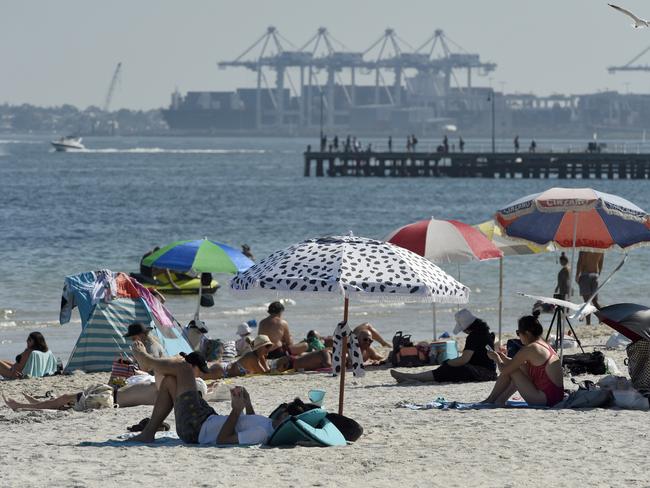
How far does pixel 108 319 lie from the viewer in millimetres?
12648

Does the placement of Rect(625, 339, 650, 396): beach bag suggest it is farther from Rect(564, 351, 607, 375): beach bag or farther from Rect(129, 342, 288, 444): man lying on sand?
Rect(129, 342, 288, 444): man lying on sand

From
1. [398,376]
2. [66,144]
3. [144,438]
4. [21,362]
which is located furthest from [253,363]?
[66,144]

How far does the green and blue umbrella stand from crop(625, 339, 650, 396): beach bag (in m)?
4.56

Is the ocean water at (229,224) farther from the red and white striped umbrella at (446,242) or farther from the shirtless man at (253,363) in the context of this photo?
the red and white striped umbrella at (446,242)

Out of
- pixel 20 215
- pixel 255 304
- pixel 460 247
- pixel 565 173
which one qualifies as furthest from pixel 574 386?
pixel 565 173

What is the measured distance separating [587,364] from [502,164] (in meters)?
65.3

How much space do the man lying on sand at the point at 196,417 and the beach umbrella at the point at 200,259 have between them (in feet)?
15.1

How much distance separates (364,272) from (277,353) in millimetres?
4694

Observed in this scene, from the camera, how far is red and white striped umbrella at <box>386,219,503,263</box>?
1258cm

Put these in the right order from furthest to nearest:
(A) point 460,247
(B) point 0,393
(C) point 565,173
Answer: (C) point 565,173, (A) point 460,247, (B) point 0,393

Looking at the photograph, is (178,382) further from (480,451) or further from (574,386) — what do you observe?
(574,386)

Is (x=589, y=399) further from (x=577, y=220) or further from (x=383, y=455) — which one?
(x=577, y=220)

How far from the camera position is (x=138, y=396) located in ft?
33.3

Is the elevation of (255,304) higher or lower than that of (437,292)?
lower
